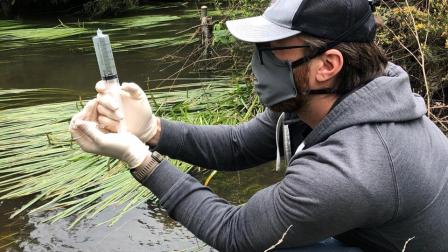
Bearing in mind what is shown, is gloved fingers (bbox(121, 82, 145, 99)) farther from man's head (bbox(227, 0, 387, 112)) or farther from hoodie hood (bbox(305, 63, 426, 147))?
hoodie hood (bbox(305, 63, 426, 147))

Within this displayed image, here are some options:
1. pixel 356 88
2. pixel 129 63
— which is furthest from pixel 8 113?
pixel 356 88

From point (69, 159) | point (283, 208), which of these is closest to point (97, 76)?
point (69, 159)

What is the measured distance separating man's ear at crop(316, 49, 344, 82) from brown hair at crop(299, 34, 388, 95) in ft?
0.06

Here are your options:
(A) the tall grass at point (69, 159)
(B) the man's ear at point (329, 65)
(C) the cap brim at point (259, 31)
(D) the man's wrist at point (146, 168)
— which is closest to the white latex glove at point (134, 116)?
(D) the man's wrist at point (146, 168)

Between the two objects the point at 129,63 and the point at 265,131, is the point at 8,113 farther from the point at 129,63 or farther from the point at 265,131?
the point at 265,131

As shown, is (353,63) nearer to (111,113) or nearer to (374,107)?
(374,107)

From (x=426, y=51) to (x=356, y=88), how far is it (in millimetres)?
1655

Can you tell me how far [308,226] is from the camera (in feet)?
4.20

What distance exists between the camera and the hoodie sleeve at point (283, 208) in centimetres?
122

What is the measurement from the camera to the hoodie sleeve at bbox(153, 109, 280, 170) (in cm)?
183

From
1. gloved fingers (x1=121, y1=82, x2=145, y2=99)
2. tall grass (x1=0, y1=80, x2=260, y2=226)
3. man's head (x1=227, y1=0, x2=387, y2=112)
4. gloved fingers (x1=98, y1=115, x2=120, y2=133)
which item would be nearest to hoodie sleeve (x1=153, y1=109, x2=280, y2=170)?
gloved fingers (x1=121, y1=82, x2=145, y2=99)

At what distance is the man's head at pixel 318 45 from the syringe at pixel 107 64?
1.13ft

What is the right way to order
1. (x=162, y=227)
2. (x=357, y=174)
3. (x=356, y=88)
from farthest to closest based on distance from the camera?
1. (x=162, y=227)
2. (x=356, y=88)
3. (x=357, y=174)

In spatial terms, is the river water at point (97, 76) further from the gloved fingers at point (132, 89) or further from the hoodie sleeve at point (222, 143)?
the gloved fingers at point (132, 89)
